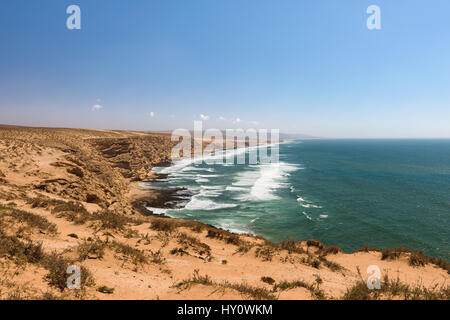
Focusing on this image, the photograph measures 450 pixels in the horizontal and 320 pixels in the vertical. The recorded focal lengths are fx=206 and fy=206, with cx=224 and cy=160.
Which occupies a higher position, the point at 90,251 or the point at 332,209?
the point at 90,251

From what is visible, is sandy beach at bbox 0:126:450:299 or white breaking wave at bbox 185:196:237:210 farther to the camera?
white breaking wave at bbox 185:196:237:210

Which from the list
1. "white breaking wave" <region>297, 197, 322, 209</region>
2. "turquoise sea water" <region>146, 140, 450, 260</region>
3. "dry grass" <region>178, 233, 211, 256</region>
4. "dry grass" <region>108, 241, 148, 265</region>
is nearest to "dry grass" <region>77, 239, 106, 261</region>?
"dry grass" <region>108, 241, 148, 265</region>

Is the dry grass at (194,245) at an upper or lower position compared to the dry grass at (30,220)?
lower

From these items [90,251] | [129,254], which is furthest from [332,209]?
[90,251]

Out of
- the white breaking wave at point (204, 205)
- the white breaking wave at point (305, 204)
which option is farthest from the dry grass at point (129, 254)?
the white breaking wave at point (305, 204)

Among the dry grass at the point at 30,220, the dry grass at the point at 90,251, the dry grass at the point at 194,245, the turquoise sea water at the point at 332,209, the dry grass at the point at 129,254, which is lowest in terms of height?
the turquoise sea water at the point at 332,209

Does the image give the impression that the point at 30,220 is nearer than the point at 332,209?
Yes

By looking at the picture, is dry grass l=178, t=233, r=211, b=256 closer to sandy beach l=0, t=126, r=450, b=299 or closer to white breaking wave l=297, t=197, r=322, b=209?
sandy beach l=0, t=126, r=450, b=299

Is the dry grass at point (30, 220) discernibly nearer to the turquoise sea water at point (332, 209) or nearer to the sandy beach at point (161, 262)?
the sandy beach at point (161, 262)

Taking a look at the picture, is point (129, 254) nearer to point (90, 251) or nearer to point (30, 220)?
point (90, 251)
